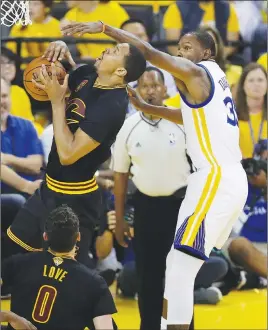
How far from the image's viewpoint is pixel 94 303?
5.64 metres

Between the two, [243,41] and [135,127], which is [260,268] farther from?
[243,41]

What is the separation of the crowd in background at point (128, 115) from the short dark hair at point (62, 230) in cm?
158

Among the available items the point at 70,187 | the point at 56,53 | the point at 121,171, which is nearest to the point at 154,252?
the point at 121,171

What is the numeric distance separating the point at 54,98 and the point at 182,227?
1.09m

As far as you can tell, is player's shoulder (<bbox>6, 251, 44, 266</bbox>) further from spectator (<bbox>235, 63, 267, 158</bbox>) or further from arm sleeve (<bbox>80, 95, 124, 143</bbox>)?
spectator (<bbox>235, 63, 267, 158</bbox>)

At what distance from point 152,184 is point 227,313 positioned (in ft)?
5.42

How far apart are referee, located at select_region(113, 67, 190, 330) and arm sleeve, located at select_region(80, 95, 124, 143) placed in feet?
3.84

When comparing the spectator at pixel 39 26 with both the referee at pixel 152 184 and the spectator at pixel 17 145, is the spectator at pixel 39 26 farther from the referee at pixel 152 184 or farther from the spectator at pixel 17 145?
the referee at pixel 152 184

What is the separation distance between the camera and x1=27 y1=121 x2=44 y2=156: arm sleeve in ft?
27.5

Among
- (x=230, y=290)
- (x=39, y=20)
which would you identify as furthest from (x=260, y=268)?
(x=39, y=20)

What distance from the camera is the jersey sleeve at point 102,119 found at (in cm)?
591

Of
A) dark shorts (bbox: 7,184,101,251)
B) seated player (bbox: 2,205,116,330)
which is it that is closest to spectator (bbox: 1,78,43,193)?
dark shorts (bbox: 7,184,101,251)

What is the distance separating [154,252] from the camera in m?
6.97

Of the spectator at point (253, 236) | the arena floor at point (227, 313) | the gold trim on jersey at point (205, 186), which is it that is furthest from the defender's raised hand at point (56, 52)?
the spectator at point (253, 236)
